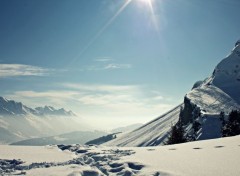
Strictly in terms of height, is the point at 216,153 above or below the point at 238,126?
below

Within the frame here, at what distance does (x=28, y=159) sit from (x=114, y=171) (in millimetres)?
4657

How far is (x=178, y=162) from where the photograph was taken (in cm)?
1331

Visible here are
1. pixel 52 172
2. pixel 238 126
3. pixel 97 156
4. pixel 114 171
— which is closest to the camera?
pixel 52 172

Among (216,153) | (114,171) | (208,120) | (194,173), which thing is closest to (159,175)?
(194,173)

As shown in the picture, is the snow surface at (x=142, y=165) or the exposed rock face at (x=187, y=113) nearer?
the snow surface at (x=142, y=165)

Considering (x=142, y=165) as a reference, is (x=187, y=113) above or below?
above

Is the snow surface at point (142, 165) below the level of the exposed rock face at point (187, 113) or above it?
below

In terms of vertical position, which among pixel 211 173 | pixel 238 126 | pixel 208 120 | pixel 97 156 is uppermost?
pixel 208 120

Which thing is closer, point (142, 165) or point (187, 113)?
point (142, 165)

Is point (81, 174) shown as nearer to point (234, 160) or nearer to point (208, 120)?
point (234, 160)

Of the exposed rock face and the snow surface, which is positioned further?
the exposed rock face

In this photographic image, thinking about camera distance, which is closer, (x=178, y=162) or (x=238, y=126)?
(x=178, y=162)

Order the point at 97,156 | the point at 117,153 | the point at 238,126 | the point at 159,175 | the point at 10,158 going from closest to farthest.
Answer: the point at 159,175 < the point at 10,158 < the point at 97,156 < the point at 117,153 < the point at 238,126

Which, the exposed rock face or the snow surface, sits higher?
the exposed rock face
